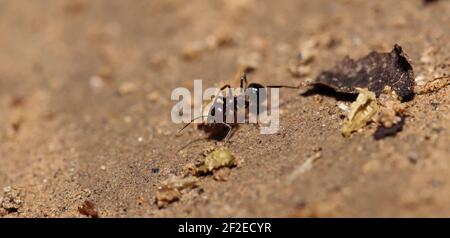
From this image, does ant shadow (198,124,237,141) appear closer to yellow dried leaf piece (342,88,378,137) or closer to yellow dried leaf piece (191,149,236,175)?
yellow dried leaf piece (191,149,236,175)

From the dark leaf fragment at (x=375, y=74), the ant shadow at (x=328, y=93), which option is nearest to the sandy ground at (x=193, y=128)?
the ant shadow at (x=328, y=93)

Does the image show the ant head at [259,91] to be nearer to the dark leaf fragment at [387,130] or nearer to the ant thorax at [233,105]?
the ant thorax at [233,105]

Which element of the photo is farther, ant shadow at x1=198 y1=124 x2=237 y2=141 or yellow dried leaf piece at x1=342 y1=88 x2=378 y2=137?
ant shadow at x1=198 y1=124 x2=237 y2=141

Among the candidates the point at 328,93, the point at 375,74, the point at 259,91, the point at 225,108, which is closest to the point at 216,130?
the point at 225,108

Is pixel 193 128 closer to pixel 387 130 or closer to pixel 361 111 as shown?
pixel 361 111

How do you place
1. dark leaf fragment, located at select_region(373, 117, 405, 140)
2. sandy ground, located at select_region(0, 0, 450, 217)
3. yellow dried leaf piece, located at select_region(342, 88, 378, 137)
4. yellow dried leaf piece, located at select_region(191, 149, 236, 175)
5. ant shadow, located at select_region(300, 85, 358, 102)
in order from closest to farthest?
sandy ground, located at select_region(0, 0, 450, 217) → dark leaf fragment, located at select_region(373, 117, 405, 140) → yellow dried leaf piece, located at select_region(342, 88, 378, 137) → yellow dried leaf piece, located at select_region(191, 149, 236, 175) → ant shadow, located at select_region(300, 85, 358, 102)

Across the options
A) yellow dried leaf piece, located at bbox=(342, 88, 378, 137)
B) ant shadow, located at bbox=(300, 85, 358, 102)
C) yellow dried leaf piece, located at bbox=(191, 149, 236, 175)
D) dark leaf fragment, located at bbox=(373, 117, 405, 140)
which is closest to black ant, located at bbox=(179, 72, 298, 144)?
ant shadow, located at bbox=(300, 85, 358, 102)

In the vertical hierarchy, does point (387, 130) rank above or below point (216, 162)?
above

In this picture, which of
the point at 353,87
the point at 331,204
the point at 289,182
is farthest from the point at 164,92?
the point at 331,204
